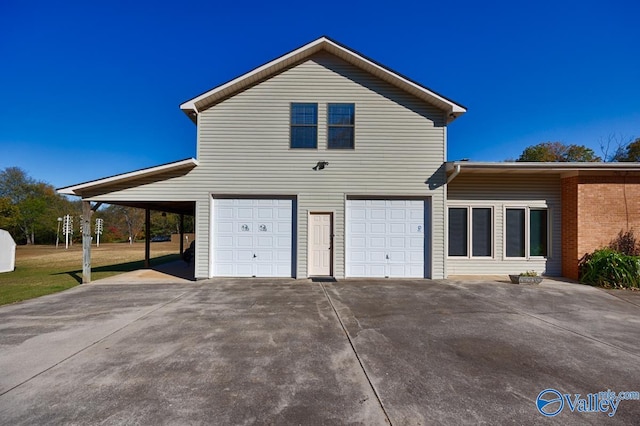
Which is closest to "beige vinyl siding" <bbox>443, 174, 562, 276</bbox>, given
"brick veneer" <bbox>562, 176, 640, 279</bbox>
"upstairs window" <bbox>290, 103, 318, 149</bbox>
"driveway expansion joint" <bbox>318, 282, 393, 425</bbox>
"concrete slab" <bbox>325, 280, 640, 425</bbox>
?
"brick veneer" <bbox>562, 176, 640, 279</bbox>

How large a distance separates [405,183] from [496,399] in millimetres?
6652

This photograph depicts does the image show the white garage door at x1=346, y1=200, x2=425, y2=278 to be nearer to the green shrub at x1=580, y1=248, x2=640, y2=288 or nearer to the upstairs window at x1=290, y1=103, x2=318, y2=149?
the upstairs window at x1=290, y1=103, x2=318, y2=149

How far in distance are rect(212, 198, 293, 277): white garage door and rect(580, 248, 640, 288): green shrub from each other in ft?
29.2

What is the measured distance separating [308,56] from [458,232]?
7.57 m

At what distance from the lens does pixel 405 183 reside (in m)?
8.72

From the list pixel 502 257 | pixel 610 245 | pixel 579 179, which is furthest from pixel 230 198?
pixel 610 245

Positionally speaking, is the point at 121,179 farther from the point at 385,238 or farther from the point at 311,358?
the point at 385,238

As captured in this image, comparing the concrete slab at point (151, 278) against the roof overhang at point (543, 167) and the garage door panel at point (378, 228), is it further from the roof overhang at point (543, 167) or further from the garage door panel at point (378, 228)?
the roof overhang at point (543, 167)

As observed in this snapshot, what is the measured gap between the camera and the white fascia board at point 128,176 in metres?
7.93

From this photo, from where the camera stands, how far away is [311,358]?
3562 mm

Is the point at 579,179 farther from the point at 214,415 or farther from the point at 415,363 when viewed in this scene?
the point at 214,415

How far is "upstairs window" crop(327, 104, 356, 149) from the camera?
8.83 metres

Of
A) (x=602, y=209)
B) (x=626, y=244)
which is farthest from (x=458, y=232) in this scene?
(x=626, y=244)

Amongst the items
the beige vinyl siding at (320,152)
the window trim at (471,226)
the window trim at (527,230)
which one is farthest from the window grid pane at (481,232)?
the beige vinyl siding at (320,152)
